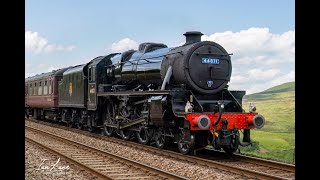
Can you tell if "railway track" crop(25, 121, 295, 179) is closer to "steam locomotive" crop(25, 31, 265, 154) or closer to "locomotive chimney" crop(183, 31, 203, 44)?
"steam locomotive" crop(25, 31, 265, 154)

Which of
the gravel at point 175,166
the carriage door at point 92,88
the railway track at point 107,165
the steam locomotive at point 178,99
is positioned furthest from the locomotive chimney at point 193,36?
the carriage door at point 92,88

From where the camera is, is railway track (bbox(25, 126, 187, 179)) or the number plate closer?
railway track (bbox(25, 126, 187, 179))

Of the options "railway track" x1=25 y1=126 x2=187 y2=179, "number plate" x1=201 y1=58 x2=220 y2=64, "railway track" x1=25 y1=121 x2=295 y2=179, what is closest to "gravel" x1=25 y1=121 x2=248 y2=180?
"railway track" x1=25 y1=121 x2=295 y2=179

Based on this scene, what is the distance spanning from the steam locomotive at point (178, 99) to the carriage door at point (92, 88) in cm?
27

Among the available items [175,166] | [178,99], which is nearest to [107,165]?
[175,166]

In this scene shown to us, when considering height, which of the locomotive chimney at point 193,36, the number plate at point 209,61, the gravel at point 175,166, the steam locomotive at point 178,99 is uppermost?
the locomotive chimney at point 193,36

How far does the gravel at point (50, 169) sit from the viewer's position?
8555 millimetres

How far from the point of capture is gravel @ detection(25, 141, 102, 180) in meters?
8.55

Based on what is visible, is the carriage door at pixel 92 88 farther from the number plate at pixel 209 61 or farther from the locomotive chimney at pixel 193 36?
the number plate at pixel 209 61

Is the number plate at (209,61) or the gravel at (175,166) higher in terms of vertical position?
the number plate at (209,61)

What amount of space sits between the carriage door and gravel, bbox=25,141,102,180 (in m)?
6.09

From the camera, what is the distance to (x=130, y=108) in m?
14.4

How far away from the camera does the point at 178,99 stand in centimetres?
1141
